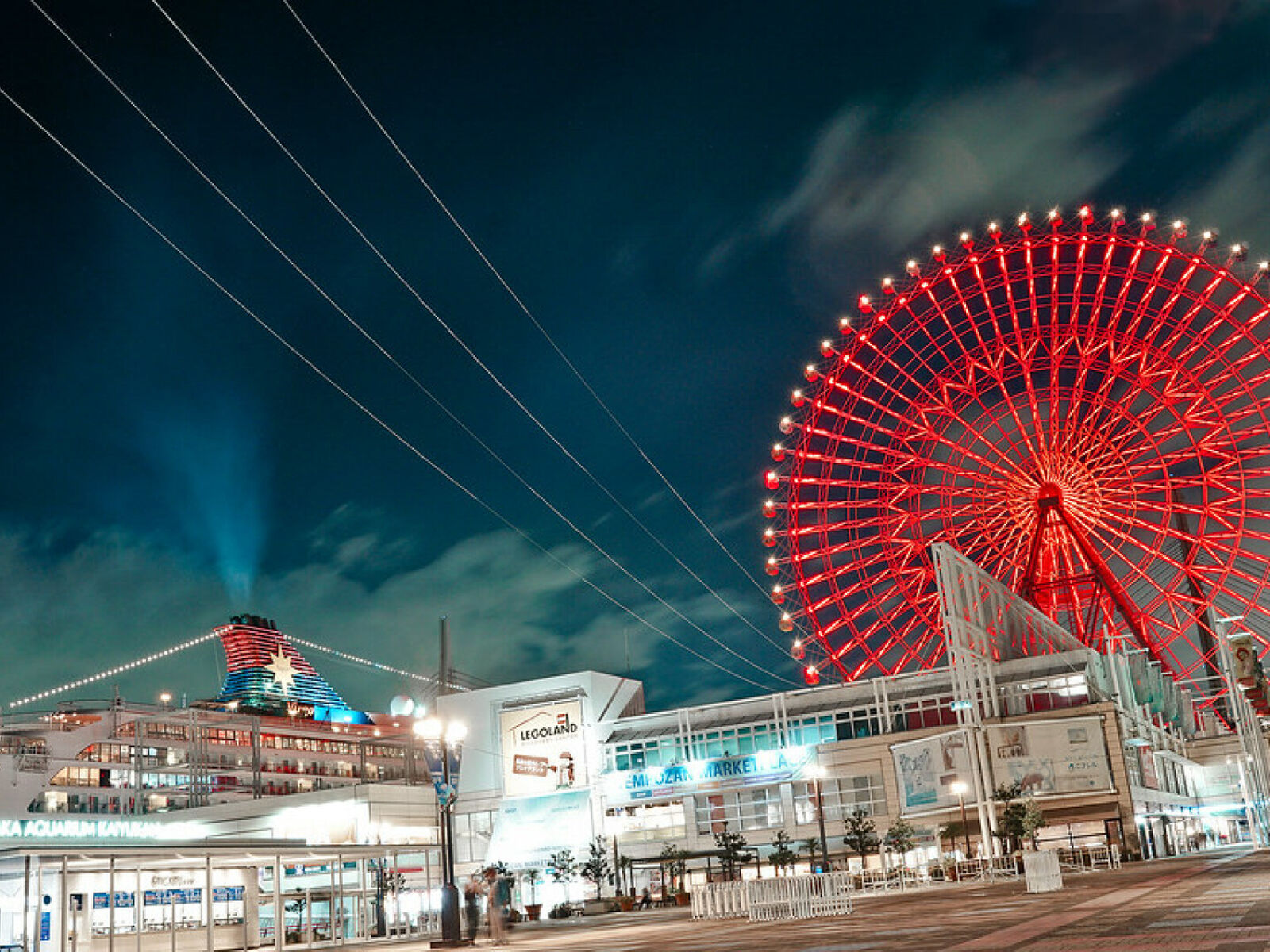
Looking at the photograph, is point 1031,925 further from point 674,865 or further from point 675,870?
point 674,865

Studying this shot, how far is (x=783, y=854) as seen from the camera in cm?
6481

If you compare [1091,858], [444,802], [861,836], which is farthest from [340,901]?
[861,836]

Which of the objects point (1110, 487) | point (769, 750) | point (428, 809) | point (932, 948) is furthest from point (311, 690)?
point (932, 948)

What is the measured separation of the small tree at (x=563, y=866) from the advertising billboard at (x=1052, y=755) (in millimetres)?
28610

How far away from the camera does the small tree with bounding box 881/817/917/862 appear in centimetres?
6259

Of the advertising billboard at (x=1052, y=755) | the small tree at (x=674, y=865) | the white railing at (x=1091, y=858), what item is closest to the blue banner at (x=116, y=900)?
the small tree at (x=674, y=865)

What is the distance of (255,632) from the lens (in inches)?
5561

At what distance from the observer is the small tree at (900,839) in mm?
62594

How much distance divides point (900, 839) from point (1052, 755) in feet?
Answer: 29.0

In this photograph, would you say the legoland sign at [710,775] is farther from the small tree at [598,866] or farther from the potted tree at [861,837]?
the potted tree at [861,837]

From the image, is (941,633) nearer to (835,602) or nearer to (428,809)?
(835,602)

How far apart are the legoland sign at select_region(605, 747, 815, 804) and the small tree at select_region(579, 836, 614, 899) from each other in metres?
3.20

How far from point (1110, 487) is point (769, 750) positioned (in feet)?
94.7

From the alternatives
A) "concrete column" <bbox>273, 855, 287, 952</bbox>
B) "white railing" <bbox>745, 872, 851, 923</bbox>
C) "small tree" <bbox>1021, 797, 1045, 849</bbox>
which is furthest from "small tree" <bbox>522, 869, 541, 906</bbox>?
"white railing" <bbox>745, 872, 851, 923</bbox>
